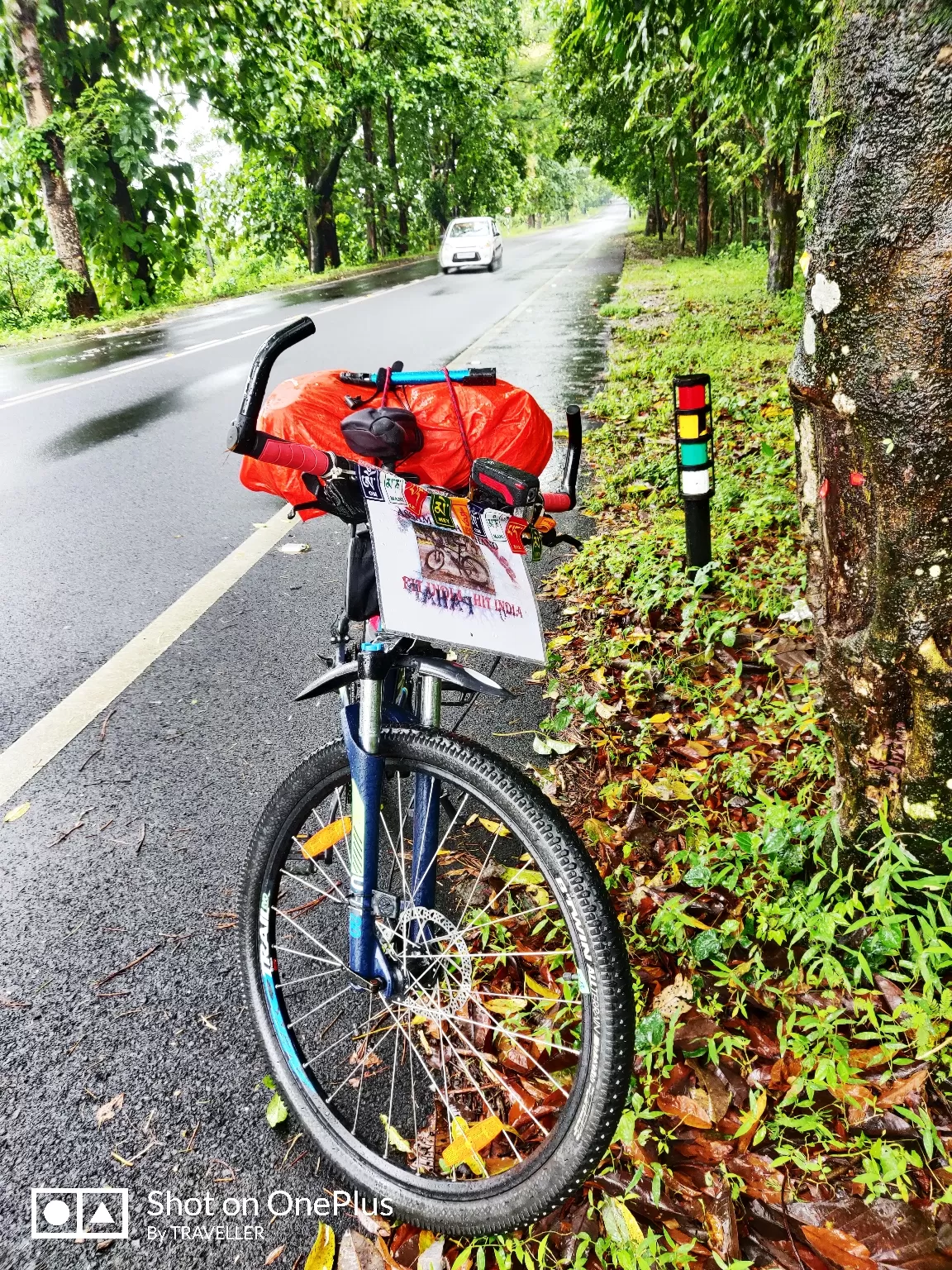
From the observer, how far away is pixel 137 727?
3.37m

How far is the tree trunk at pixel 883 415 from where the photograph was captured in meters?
1.54

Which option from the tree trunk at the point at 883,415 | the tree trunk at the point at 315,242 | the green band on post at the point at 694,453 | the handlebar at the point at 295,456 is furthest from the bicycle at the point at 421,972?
the tree trunk at the point at 315,242

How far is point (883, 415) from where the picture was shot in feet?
5.57

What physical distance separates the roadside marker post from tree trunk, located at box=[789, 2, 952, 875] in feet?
5.06

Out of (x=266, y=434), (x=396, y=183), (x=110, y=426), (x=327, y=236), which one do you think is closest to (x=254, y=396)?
(x=266, y=434)

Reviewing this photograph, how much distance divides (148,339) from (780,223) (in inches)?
427

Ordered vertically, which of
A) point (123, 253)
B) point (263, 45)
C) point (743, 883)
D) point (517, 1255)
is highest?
point (263, 45)

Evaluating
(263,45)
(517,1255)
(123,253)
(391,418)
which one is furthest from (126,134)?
(517,1255)

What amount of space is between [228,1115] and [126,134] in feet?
61.1

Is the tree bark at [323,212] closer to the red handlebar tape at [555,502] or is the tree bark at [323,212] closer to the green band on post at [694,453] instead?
the green band on post at [694,453]

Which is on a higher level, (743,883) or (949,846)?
(949,846)

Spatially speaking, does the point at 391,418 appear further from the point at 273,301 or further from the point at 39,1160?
the point at 273,301

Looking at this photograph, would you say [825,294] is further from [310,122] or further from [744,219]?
[744,219]

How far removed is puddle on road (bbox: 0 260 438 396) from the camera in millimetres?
11570
